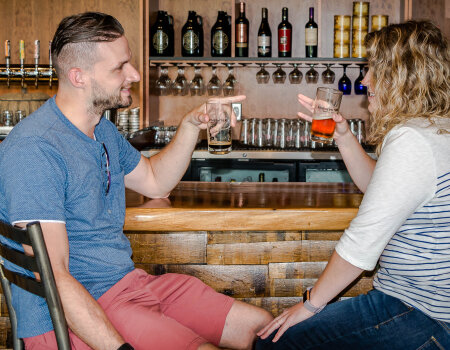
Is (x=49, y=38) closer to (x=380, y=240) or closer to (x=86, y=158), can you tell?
(x=86, y=158)

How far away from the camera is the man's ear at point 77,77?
56.6 inches

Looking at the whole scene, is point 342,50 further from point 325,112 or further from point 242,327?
point 242,327

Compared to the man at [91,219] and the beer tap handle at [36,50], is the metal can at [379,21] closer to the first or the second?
the beer tap handle at [36,50]

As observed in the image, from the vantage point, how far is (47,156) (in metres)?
1.22

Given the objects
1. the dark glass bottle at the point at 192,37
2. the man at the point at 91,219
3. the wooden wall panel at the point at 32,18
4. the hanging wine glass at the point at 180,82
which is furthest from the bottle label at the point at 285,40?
the man at the point at 91,219

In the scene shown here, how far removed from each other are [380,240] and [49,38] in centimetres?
380

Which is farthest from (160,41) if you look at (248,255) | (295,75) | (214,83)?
(248,255)

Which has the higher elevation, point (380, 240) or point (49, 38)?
point (49, 38)

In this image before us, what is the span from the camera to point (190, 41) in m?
4.02

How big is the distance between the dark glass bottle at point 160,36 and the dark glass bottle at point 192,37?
0.41 ft

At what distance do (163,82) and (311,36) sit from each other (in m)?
1.15

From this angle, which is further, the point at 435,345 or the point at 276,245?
the point at 276,245

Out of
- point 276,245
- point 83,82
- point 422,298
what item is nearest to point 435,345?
point 422,298

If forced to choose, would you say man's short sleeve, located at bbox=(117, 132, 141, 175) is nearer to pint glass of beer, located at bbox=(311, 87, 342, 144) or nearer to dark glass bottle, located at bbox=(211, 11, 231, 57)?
pint glass of beer, located at bbox=(311, 87, 342, 144)
